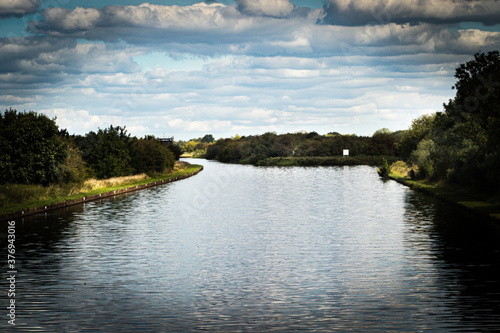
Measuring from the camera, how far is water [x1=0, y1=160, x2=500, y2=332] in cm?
1168

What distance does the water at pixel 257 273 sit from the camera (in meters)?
11.7

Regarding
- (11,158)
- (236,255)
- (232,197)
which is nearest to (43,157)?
(11,158)

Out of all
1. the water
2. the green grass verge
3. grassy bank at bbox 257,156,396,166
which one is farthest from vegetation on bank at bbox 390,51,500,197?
grassy bank at bbox 257,156,396,166

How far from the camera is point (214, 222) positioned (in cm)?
3038

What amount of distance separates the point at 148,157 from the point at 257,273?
6384cm

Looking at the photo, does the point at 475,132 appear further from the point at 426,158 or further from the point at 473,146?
the point at 426,158

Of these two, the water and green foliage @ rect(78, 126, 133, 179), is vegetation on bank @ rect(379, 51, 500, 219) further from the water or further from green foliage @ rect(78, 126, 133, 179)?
→ green foliage @ rect(78, 126, 133, 179)

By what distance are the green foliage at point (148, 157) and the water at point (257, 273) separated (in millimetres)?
41730

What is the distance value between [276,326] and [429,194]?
40.2 m

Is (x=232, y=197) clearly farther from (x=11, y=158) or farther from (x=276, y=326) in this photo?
(x=276, y=326)

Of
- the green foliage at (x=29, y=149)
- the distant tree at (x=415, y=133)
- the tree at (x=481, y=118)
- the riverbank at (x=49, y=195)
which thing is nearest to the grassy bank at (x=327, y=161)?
the distant tree at (x=415, y=133)

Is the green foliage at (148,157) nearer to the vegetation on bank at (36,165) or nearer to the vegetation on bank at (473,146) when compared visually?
the vegetation on bank at (36,165)

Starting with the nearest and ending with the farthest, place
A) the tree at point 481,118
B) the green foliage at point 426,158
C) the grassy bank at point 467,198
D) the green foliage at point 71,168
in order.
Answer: the grassy bank at point 467,198 < the tree at point 481,118 < the green foliage at point 71,168 < the green foliage at point 426,158

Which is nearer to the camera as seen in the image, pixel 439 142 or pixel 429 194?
pixel 429 194
